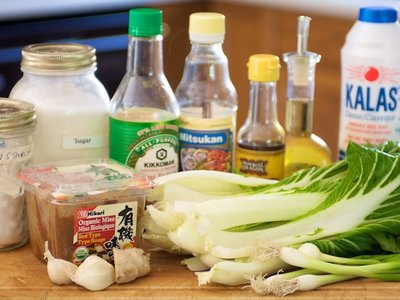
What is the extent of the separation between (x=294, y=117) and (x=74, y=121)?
37 cm

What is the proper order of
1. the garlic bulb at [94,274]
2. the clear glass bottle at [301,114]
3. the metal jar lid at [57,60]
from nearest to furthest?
the garlic bulb at [94,274] < the metal jar lid at [57,60] < the clear glass bottle at [301,114]

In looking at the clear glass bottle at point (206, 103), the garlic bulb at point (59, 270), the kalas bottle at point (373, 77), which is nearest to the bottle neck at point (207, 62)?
the clear glass bottle at point (206, 103)

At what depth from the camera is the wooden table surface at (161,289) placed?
1.21 metres

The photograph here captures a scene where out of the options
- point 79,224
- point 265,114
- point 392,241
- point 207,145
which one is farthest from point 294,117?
point 79,224

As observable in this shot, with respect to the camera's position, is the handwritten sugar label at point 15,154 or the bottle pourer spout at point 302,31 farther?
the bottle pourer spout at point 302,31

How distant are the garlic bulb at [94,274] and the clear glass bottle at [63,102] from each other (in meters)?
0.23

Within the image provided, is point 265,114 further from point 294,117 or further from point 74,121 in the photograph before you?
point 74,121

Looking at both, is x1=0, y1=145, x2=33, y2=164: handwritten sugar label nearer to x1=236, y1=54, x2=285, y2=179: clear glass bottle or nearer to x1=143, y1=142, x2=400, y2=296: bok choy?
x1=143, y1=142, x2=400, y2=296: bok choy

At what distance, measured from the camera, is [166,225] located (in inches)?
49.8

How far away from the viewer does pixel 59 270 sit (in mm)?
1215

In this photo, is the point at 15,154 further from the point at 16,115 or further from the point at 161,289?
the point at 161,289

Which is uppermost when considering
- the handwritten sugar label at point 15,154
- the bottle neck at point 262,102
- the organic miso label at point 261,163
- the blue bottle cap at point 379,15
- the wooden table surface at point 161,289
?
the blue bottle cap at point 379,15

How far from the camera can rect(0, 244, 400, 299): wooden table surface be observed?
121 cm

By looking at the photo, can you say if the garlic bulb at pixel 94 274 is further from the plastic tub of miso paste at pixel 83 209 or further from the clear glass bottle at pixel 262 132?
the clear glass bottle at pixel 262 132
